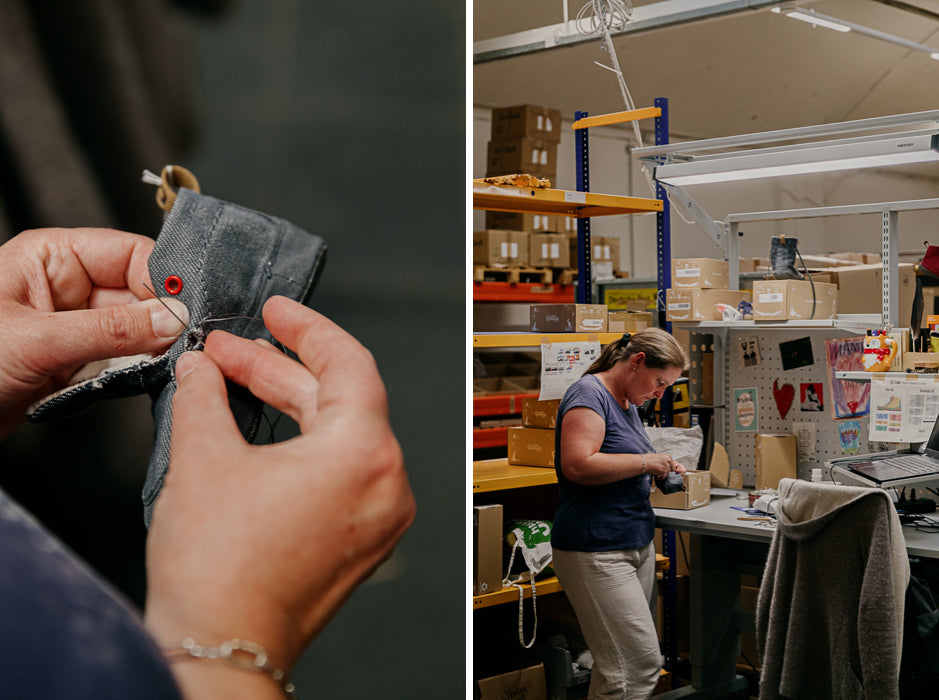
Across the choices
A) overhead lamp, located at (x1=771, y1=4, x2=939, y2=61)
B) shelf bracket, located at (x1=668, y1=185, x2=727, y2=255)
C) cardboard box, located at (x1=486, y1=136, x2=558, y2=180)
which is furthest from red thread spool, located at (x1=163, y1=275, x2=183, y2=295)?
cardboard box, located at (x1=486, y1=136, x2=558, y2=180)

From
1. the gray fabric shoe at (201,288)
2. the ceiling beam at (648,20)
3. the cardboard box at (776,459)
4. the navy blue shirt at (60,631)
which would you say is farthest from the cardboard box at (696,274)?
the navy blue shirt at (60,631)

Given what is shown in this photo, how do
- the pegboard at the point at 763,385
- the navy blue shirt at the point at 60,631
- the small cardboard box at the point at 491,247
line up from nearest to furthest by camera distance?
the navy blue shirt at the point at 60,631 → the pegboard at the point at 763,385 → the small cardboard box at the point at 491,247

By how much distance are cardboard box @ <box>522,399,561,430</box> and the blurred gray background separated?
2.49 metres

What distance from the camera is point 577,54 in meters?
7.91

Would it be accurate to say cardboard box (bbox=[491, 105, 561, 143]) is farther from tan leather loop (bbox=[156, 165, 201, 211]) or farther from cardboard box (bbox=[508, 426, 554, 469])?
tan leather loop (bbox=[156, 165, 201, 211])

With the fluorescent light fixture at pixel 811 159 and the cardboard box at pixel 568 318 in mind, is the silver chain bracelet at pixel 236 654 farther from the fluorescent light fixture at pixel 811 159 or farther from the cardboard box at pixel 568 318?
the cardboard box at pixel 568 318

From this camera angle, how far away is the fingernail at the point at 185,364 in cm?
71

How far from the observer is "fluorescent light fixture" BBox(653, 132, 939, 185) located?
2.65 metres

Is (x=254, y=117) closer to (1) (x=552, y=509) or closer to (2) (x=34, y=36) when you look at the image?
(2) (x=34, y=36)

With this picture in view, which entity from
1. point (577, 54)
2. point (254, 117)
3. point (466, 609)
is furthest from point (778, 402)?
point (577, 54)

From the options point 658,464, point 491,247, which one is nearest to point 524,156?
point 491,247

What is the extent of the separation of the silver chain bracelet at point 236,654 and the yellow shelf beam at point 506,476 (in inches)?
105

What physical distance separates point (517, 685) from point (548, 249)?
4437 mm

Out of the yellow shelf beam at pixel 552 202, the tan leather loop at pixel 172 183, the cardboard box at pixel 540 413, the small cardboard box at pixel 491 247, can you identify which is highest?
the small cardboard box at pixel 491 247
